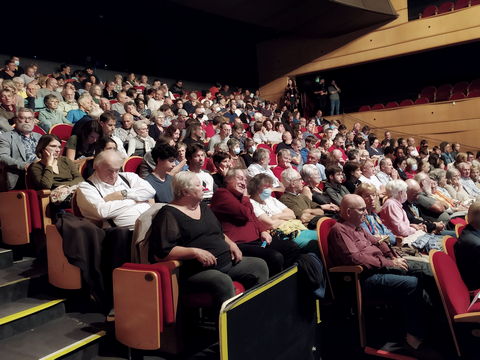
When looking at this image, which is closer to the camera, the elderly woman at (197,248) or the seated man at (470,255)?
the elderly woman at (197,248)

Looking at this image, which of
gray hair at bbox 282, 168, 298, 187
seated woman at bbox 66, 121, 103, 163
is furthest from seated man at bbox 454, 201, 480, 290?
seated woman at bbox 66, 121, 103, 163

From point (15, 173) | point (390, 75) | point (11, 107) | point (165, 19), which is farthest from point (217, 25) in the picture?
point (15, 173)

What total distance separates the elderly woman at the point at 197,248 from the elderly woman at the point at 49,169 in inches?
27.5

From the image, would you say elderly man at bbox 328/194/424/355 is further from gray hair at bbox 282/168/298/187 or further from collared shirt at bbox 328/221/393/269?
gray hair at bbox 282/168/298/187

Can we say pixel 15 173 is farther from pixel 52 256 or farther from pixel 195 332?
pixel 195 332

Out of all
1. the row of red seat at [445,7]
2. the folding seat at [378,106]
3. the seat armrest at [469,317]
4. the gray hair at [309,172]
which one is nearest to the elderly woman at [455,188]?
the gray hair at [309,172]

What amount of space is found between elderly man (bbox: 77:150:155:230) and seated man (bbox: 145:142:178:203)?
0.20 metres

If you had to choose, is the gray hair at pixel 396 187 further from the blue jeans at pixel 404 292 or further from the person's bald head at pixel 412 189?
the blue jeans at pixel 404 292

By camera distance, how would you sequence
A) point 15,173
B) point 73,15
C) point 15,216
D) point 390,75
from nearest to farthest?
point 15,216
point 15,173
point 73,15
point 390,75

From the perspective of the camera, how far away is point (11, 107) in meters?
2.53

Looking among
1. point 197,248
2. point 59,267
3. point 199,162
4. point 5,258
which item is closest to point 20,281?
point 59,267

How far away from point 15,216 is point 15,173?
0.28 meters

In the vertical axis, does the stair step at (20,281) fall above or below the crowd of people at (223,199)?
below

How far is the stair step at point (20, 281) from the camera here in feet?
4.93
